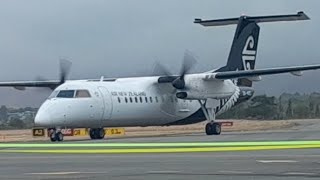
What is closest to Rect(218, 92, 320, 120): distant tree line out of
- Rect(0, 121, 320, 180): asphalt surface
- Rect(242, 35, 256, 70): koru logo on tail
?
Rect(242, 35, 256, 70): koru logo on tail

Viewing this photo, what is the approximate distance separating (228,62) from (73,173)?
106 ft

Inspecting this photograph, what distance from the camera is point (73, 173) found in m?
16.5

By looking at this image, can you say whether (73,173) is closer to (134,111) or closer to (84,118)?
(84,118)

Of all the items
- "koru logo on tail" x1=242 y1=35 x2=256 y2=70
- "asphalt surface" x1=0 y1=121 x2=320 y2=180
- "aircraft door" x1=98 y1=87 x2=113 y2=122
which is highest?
"koru logo on tail" x1=242 y1=35 x2=256 y2=70

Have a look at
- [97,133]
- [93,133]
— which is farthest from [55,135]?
[93,133]

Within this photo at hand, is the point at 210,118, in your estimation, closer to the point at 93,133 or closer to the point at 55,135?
the point at 93,133

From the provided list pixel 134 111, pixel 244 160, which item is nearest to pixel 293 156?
pixel 244 160

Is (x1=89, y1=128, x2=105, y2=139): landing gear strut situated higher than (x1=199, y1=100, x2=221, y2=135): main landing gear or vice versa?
(x1=199, y1=100, x2=221, y2=135): main landing gear

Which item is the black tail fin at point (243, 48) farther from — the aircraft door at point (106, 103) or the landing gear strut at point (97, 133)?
the landing gear strut at point (97, 133)

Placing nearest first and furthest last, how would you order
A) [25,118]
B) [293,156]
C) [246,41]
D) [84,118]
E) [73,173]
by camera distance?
[73,173] → [293,156] → [84,118] → [246,41] → [25,118]

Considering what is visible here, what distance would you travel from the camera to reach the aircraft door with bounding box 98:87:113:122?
40.7 meters

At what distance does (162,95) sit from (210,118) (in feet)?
9.96

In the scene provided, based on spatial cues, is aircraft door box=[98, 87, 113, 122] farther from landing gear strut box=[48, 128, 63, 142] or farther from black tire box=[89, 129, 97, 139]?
landing gear strut box=[48, 128, 63, 142]

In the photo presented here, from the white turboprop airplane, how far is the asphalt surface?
52.8ft
